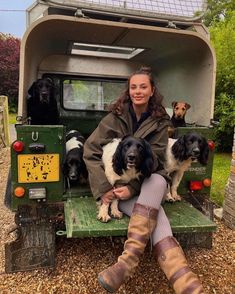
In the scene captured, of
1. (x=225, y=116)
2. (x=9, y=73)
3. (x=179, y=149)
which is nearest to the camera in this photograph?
(x=179, y=149)

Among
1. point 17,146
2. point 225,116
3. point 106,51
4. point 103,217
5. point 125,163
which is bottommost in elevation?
point 103,217

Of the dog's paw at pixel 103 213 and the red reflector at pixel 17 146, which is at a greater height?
the red reflector at pixel 17 146

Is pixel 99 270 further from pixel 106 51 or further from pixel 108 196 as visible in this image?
pixel 106 51

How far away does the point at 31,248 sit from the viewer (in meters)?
3.34

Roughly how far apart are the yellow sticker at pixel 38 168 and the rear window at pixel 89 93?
7.55ft

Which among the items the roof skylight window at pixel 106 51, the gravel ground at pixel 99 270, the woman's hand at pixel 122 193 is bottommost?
the gravel ground at pixel 99 270

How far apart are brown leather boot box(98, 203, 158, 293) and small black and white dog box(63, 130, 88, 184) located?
0.85 m

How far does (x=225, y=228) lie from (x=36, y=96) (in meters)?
3.15

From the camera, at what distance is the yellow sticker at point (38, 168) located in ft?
10.2

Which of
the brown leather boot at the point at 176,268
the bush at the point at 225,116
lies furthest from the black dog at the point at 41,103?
the bush at the point at 225,116

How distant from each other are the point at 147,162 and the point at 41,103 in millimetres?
1791

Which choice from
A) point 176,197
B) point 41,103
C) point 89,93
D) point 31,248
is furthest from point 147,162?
point 89,93

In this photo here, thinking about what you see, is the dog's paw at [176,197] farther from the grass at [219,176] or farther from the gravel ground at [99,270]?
the grass at [219,176]

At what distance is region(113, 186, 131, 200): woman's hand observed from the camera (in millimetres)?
3082
